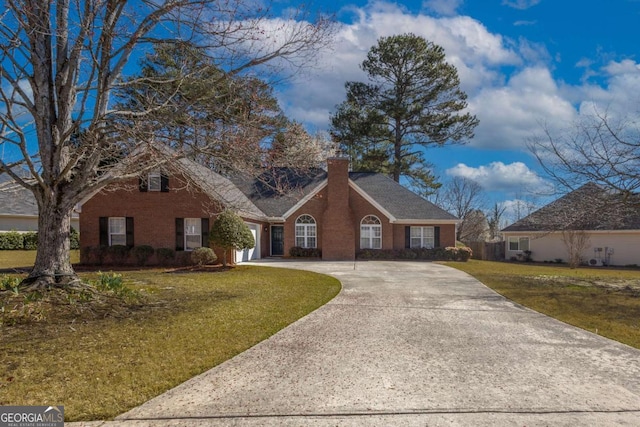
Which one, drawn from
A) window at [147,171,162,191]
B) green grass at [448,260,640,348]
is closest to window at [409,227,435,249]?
green grass at [448,260,640,348]

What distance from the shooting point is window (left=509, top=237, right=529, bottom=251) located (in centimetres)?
3112

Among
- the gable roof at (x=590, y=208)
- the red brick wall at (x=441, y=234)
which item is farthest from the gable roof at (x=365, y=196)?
the gable roof at (x=590, y=208)

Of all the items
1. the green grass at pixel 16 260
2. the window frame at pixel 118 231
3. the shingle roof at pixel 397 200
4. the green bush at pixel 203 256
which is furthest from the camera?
the shingle roof at pixel 397 200

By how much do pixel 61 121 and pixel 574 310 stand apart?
40.8 ft

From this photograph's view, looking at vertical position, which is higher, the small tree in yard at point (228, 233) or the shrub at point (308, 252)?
the small tree in yard at point (228, 233)

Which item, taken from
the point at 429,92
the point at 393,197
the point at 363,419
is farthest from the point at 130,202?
the point at 429,92

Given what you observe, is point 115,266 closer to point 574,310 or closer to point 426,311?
point 426,311

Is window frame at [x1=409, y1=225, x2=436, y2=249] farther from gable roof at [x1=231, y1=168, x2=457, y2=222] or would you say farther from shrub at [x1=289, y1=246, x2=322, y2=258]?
shrub at [x1=289, y1=246, x2=322, y2=258]

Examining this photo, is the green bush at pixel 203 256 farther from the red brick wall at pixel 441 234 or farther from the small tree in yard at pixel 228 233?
the red brick wall at pixel 441 234

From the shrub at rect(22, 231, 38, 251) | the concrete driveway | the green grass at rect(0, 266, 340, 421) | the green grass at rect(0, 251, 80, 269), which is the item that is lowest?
the concrete driveway

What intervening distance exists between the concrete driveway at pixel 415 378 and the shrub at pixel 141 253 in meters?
13.5

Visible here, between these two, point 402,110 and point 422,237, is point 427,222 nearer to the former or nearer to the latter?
point 422,237

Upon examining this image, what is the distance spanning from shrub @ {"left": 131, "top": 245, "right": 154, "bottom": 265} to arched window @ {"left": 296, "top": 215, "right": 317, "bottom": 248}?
351 inches

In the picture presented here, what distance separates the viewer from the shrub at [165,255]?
63.7ft
